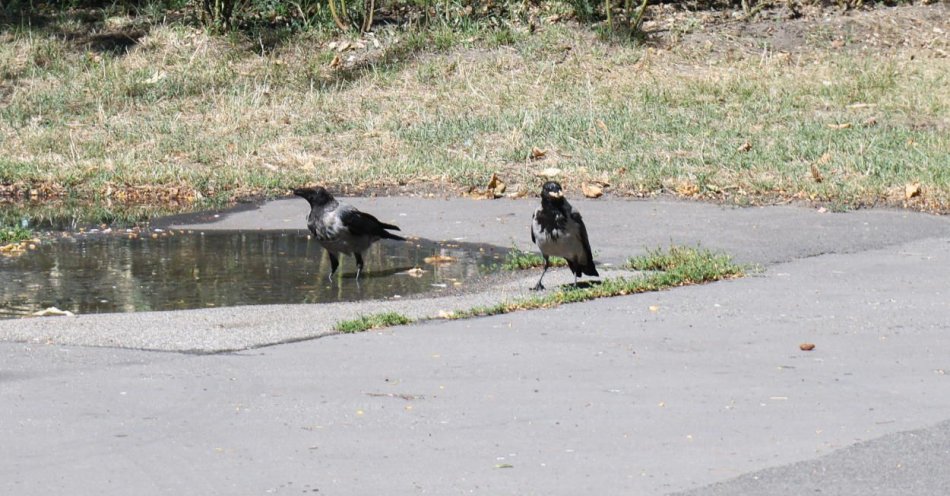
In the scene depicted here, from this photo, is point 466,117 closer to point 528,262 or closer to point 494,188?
point 494,188

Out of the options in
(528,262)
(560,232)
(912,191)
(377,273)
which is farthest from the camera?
(912,191)

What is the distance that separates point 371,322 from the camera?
8734 millimetres

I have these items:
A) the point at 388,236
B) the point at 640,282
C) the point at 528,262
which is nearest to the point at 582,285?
the point at 640,282

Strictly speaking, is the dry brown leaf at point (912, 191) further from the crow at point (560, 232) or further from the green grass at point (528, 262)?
the crow at point (560, 232)

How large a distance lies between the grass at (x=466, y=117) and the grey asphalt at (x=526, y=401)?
218 inches

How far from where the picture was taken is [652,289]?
9.94 meters

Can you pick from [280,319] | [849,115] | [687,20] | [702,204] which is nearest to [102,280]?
[280,319]

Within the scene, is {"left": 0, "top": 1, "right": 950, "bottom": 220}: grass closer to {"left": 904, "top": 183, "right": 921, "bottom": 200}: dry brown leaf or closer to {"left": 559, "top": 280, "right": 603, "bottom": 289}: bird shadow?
{"left": 904, "top": 183, "right": 921, "bottom": 200}: dry brown leaf

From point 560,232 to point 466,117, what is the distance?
899 centimetres

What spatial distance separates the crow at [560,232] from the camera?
993 centimetres

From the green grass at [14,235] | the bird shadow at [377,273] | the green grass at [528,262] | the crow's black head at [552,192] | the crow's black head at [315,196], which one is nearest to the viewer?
the crow's black head at [552,192]

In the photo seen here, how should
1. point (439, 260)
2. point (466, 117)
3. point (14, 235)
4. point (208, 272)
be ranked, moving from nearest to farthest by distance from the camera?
point (208, 272)
point (439, 260)
point (14, 235)
point (466, 117)

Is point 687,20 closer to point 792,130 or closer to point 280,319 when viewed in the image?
point 792,130

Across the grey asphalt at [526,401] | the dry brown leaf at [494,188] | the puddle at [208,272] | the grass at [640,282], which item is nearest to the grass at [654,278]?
the grass at [640,282]
